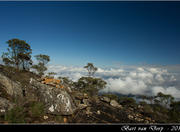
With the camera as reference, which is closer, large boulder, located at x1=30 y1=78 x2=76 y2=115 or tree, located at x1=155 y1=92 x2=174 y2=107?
large boulder, located at x1=30 y1=78 x2=76 y2=115

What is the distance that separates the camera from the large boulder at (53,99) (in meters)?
5.96

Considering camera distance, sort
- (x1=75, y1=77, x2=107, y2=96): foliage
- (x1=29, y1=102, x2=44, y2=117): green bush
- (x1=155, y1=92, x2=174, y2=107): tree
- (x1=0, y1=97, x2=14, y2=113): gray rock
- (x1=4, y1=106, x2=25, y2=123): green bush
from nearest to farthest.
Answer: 1. (x1=4, y1=106, x2=25, y2=123): green bush
2. (x1=0, y1=97, x2=14, y2=113): gray rock
3. (x1=29, y1=102, x2=44, y2=117): green bush
4. (x1=75, y1=77, x2=107, y2=96): foliage
5. (x1=155, y1=92, x2=174, y2=107): tree

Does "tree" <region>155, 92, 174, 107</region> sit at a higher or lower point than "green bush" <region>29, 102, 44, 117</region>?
lower

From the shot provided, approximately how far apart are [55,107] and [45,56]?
95.8 feet

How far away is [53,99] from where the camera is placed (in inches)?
246

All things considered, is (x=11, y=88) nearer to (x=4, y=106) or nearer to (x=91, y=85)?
(x=4, y=106)

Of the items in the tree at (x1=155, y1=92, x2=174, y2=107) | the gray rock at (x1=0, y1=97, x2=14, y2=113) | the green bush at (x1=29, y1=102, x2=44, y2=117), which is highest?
the gray rock at (x1=0, y1=97, x2=14, y2=113)

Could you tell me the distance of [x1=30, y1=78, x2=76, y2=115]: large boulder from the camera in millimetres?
5957

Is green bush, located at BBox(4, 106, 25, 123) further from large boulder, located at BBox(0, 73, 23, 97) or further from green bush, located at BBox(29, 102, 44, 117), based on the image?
large boulder, located at BBox(0, 73, 23, 97)

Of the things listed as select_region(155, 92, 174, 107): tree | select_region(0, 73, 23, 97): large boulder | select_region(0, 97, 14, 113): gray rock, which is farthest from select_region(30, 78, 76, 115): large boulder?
select_region(155, 92, 174, 107): tree

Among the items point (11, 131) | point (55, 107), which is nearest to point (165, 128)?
point (11, 131)

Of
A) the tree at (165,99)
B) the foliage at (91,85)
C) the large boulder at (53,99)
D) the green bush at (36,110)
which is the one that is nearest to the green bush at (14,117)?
the green bush at (36,110)

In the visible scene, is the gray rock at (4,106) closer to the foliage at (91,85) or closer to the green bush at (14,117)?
the green bush at (14,117)

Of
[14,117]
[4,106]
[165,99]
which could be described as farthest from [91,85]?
[165,99]
